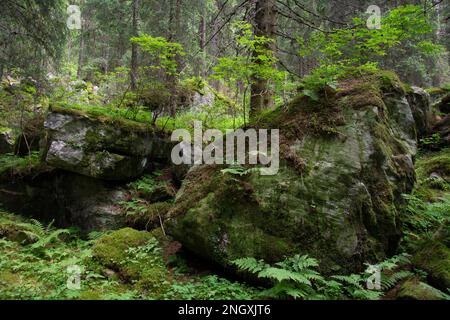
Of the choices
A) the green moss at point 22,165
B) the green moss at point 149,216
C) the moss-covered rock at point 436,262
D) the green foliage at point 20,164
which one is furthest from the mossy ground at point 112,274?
the green foliage at point 20,164

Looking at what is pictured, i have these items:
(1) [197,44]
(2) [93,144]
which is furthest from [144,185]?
(1) [197,44]

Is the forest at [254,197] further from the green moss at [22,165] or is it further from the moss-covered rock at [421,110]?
the moss-covered rock at [421,110]

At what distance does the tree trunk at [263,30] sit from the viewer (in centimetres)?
745

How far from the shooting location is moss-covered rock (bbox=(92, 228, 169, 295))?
15.9ft

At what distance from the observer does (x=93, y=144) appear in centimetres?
789

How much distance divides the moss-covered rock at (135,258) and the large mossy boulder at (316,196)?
1.99 ft

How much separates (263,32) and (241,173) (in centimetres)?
391

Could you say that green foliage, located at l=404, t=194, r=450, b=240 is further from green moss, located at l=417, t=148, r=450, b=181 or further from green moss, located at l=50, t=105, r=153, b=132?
green moss, located at l=50, t=105, r=153, b=132

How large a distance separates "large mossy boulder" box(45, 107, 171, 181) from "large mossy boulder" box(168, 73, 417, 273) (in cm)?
283

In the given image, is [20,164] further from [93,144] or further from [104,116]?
[104,116]

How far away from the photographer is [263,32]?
7414mm

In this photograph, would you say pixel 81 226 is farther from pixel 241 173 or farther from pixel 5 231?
pixel 241 173

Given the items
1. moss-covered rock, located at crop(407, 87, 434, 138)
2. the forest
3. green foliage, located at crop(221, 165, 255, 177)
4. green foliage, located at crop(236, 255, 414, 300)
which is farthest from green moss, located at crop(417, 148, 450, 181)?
green foliage, located at crop(221, 165, 255, 177)

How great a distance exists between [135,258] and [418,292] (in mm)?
4194
